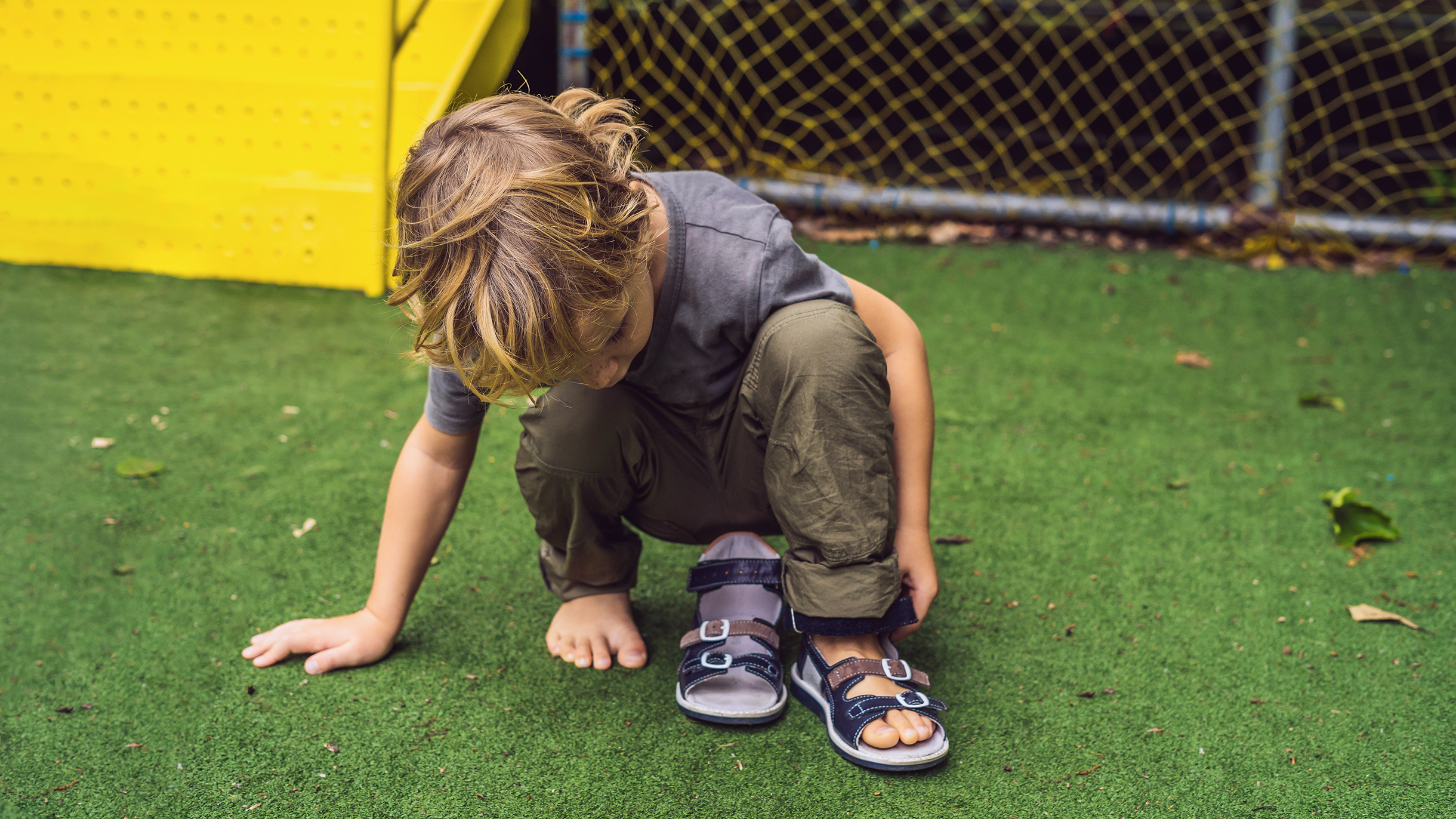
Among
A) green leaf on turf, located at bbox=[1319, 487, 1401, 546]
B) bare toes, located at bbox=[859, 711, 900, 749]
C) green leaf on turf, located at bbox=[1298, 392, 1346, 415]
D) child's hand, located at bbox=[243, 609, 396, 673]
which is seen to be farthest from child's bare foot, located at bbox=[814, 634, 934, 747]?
green leaf on turf, located at bbox=[1298, 392, 1346, 415]

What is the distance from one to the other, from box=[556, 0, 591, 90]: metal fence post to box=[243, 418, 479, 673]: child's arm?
6.80 ft

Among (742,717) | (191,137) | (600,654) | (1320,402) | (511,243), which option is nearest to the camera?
(511,243)

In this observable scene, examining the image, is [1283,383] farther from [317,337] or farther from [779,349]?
[317,337]

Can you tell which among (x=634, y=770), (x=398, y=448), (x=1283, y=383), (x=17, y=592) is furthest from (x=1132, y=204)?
(x=17, y=592)

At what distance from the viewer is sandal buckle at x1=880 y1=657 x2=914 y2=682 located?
3.44 feet

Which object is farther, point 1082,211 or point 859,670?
point 1082,211

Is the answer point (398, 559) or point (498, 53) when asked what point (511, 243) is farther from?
point (498, 53)

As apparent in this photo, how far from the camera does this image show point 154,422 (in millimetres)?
1783

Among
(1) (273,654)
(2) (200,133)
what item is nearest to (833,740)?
(1) (273,654)

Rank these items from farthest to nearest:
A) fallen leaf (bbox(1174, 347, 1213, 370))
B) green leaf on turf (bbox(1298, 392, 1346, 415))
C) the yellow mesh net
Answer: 1. the yellow mesh net
2. fallen leaf (bbox(1174, 347, 1213, 370))
3. green leaf on turf (bbox(1298, 392, 1346, 415))

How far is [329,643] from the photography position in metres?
1.17

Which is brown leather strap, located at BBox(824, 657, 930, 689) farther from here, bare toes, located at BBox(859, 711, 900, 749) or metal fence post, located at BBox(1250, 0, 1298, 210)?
metal fence post, located at BBox(1250, 0, 1298, 210)

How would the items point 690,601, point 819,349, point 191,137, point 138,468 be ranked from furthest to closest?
1. point 191,137
2. point 138,468
3. point 690,601
4. point 819,349

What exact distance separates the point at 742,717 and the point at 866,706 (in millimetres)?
135
